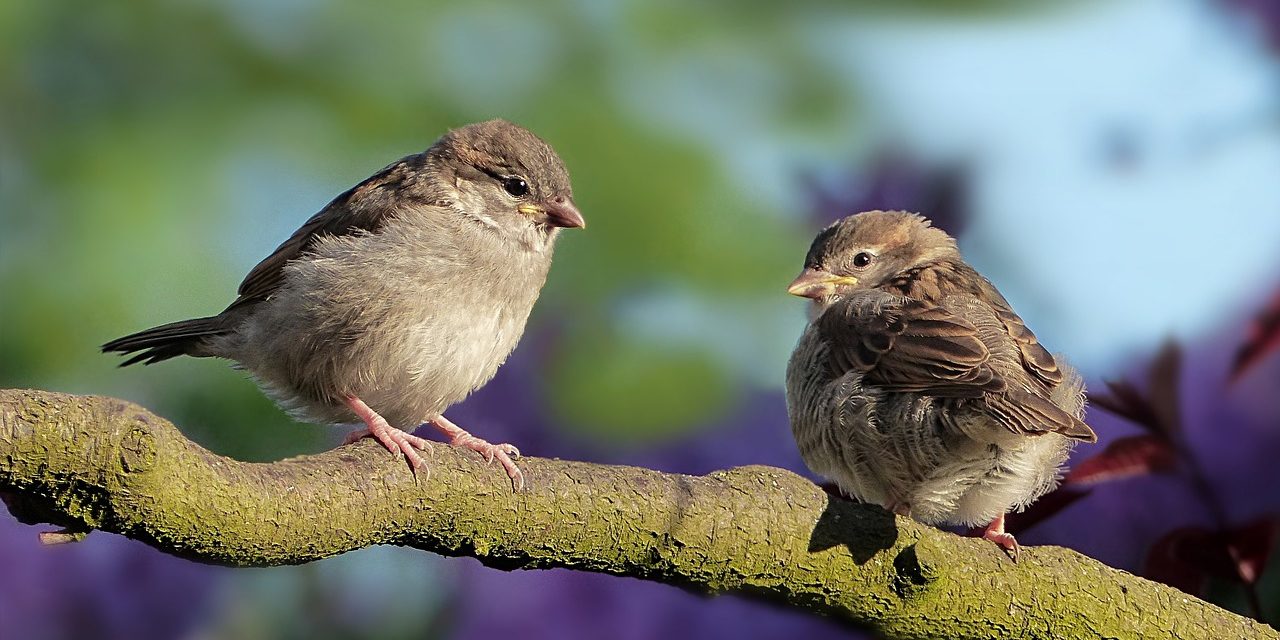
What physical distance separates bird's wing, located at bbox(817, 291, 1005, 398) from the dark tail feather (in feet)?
5.51

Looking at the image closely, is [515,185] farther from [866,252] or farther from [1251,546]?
[1251,546]

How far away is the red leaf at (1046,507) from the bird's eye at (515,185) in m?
1.53

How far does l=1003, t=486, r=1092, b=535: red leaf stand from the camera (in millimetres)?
3037

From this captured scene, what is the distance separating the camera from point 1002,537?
3.09m

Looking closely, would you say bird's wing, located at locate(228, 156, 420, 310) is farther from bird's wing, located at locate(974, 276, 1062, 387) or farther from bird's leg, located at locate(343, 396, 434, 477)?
bird's wing, located at locate(974, 276, 1062, 387)

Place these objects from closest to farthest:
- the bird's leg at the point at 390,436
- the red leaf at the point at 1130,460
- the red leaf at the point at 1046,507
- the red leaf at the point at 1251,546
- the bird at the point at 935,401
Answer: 1. the bird's leg at the point at 390,436
2. the red leaf at the point at 1251,546
3. the red leaf at the point at 1130,460
4. the red leaf at the point at 1046,507
5. the bird at the point at 935,401

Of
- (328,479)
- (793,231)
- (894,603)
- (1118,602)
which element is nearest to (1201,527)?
(1118,602)

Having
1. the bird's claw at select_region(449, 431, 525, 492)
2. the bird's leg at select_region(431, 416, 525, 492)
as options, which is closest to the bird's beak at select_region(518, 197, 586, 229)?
the bird's leg at select_region(431, 416, 525, 492)

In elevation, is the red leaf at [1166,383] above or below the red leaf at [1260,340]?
below

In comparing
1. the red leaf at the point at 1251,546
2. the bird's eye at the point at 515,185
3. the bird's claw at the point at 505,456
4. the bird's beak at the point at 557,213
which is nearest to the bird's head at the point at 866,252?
the bird's beak at the point at 557,213

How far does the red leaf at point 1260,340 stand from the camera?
3.01m

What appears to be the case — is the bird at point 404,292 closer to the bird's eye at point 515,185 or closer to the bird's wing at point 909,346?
the bird's eye at point 515,185

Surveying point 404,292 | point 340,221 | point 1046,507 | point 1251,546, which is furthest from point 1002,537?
point 340,221

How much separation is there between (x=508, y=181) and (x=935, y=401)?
50.5 inches
